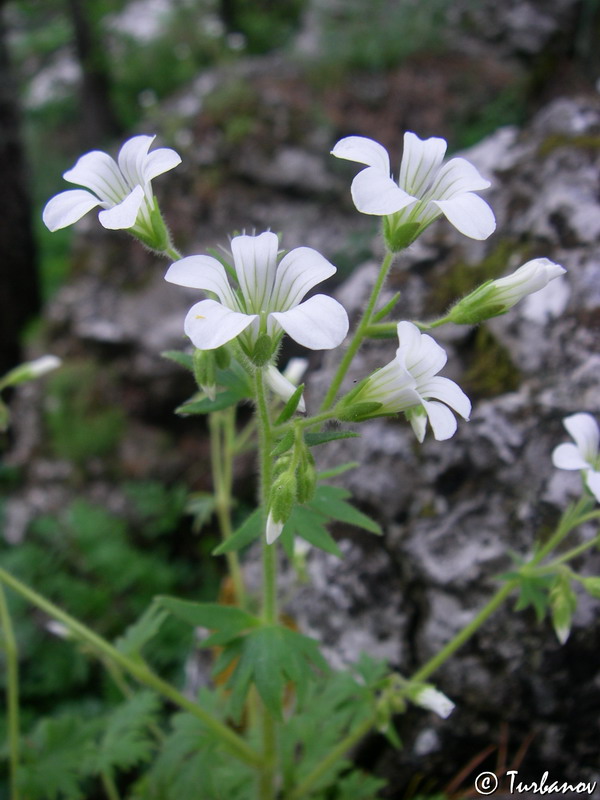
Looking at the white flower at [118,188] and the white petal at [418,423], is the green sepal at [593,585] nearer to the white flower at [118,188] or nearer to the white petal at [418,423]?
the white petal at [418,423]

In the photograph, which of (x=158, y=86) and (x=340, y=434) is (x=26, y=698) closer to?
(x=340, y=434)

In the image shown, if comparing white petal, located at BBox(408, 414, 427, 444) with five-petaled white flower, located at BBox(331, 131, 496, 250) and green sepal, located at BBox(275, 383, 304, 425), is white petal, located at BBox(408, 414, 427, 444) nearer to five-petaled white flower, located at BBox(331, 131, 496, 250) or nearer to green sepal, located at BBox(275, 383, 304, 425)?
green sepal, located at BBox(275, 383, 304, 425)

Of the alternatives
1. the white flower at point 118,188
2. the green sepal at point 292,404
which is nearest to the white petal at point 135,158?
the white flower at point 118,188

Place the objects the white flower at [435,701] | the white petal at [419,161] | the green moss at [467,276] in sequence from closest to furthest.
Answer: the white petal at [419,161] < the white flower at [435,701] < the green moss at [467,276]

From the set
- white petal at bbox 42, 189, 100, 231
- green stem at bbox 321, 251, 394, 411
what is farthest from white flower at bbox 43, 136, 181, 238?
green stem at bbox 321, 251, 394, 411

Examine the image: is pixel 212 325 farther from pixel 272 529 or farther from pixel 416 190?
pixel 416 190

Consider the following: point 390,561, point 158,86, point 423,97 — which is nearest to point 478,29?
point 423,97
